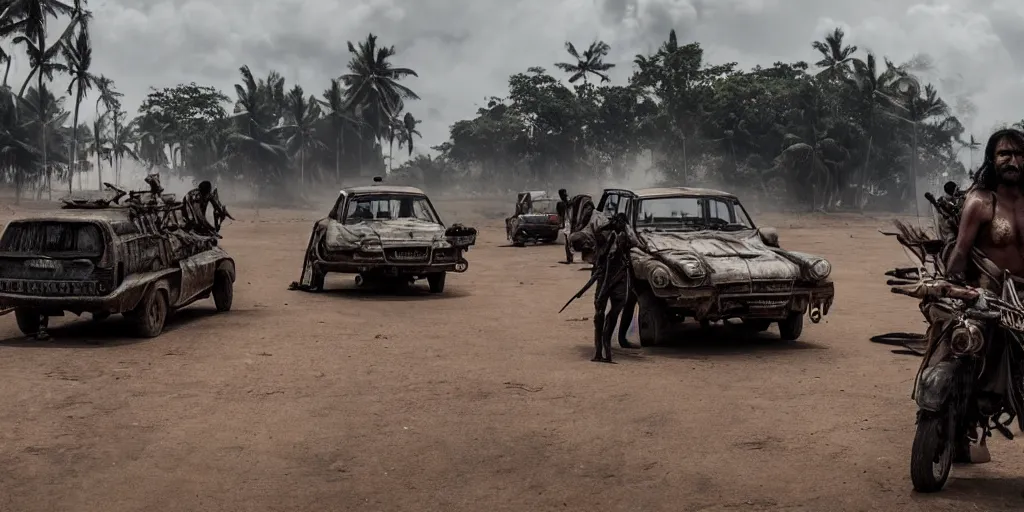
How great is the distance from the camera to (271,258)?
973 inches

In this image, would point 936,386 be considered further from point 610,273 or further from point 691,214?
point 691,214

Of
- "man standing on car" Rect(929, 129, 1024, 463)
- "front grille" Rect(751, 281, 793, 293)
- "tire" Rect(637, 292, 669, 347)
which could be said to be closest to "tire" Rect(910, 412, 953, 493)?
"man standing on car" Rect(929, 129, 1024, 463)

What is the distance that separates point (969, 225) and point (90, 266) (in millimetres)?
8325

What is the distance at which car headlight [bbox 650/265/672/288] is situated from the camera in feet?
33.2

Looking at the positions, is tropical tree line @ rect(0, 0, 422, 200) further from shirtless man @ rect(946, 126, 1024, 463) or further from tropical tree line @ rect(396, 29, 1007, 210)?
shirtless man @ rect(946, 126, 1024, 463)

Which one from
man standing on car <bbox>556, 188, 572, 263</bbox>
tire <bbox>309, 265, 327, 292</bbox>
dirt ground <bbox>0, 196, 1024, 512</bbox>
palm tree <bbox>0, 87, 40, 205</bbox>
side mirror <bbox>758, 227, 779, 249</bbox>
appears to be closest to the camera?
dirt ground <bbox>0, 196, 1024, 512</bbox>

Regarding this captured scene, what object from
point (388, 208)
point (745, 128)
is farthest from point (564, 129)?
point (388, 208)

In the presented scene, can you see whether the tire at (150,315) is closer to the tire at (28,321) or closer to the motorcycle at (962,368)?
the tire at (28,321)

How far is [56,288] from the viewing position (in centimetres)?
1041

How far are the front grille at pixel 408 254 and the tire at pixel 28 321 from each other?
5.19 meters

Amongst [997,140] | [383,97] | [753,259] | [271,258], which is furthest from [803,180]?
[997,140]

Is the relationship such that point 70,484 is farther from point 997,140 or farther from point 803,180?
point 803,180

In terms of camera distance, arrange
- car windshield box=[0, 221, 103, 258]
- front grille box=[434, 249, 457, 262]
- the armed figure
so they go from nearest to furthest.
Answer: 1. the armed figure
2. car windshield box=[0, 221, 103, 258]
3. front grille box=[434, 249, 457, 262]

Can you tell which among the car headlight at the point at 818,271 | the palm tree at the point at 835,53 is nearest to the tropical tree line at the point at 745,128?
the palm tree at the point at 835,53
